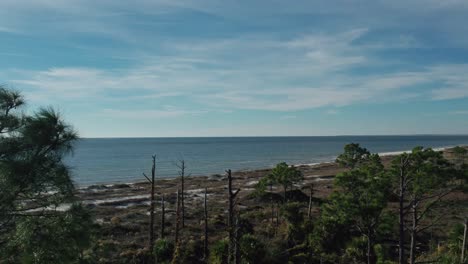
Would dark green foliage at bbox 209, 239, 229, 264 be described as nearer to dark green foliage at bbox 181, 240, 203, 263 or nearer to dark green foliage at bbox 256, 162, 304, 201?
dark green foliage at bbox 181, 240, 203, 263

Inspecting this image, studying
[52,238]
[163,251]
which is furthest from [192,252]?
[52,238]

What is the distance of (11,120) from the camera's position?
873cm

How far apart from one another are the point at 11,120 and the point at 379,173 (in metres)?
21.0

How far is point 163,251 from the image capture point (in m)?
28.8

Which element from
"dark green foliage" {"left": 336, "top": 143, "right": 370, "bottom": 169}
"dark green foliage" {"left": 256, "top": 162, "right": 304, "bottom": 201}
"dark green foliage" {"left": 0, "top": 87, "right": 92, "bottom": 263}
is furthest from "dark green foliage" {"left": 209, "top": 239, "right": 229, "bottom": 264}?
"dark green foliage" {"left": 336, "top": 143, "right": 370, "bottom": 169}

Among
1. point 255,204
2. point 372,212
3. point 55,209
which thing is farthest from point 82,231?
point 255,204

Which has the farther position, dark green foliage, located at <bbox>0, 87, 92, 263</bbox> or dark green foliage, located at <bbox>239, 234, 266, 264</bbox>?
dark green foliage, located at <bbox>239, 234, 266, 264</bbox>

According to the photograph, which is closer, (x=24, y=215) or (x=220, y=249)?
(x=24, y=215)

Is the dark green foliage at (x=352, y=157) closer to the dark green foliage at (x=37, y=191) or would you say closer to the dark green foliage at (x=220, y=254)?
the dark green foliage at (x=220, y=254)

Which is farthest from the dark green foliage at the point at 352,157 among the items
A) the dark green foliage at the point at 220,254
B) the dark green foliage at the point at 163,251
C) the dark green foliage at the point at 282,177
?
the dark green foliage at the point at 163,251

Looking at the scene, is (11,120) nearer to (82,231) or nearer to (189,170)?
(82,231)

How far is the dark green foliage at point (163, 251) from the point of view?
28.4 metres

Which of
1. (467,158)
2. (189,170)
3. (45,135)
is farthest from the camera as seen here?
(189,170)

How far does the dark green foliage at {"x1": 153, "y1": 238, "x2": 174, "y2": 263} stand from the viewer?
28406 mm
